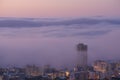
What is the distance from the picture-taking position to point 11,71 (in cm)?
461

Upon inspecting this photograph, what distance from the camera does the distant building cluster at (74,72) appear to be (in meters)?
4.57

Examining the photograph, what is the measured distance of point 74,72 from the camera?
15.2 feet

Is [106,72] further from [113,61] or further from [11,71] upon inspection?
[11,71]

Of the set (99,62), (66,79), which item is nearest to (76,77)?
(66,79)

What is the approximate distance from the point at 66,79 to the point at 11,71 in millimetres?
635

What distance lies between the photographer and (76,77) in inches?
180

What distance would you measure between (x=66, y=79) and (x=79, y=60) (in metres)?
0.31

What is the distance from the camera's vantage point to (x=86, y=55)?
4.77 m

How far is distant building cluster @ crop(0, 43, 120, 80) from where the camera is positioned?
4.57 metres

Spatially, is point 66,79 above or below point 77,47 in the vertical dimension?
below

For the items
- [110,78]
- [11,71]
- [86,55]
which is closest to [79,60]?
[86,55]

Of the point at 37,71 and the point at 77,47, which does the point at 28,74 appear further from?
the point at 77,47

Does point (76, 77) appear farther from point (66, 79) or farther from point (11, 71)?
point (11, 71)

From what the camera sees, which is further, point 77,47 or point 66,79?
point 77,47
